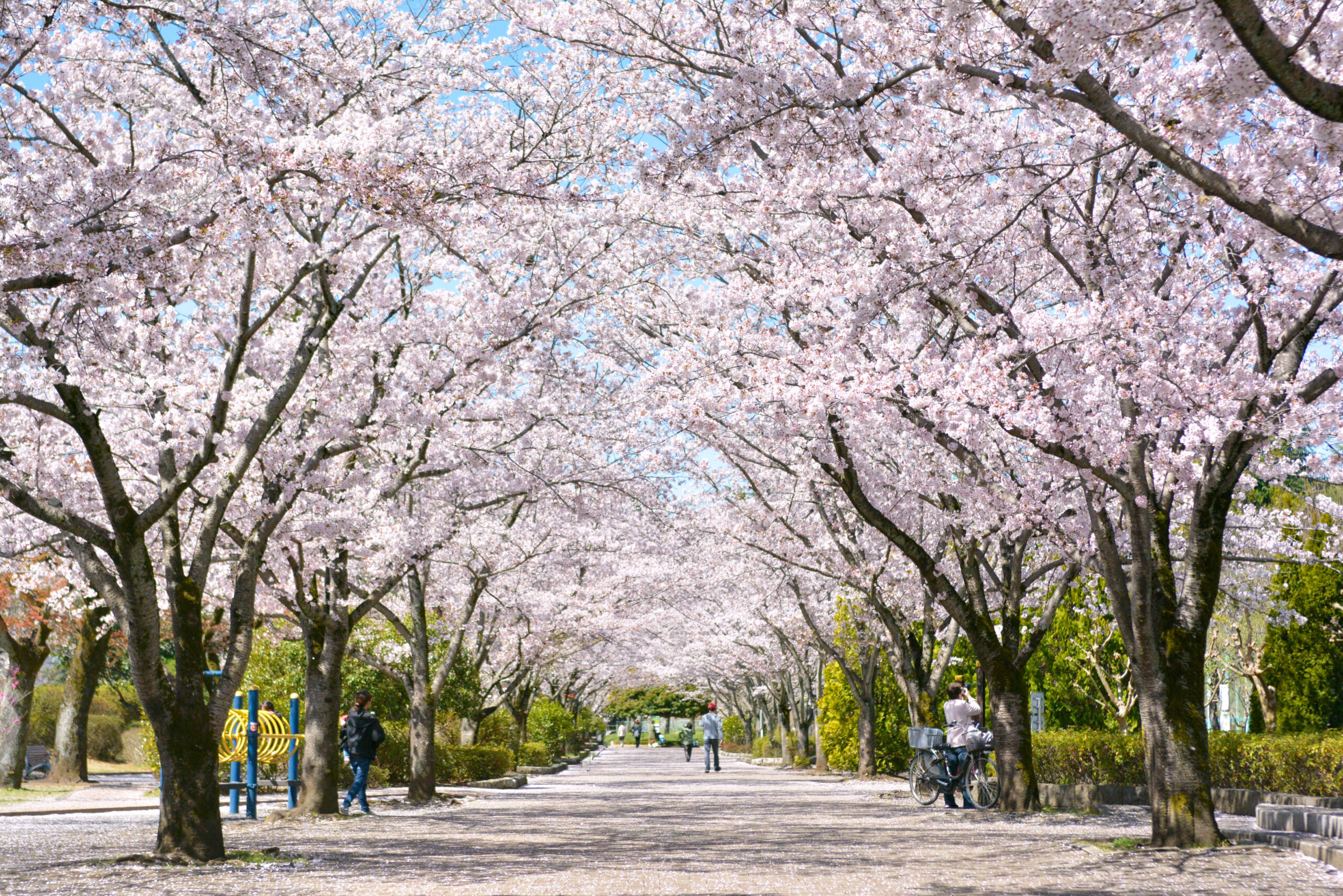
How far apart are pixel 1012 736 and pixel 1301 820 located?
13.6ft

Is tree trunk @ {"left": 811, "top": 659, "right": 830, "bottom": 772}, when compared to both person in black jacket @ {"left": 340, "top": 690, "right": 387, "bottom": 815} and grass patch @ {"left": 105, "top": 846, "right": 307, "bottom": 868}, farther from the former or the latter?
grass patch @ {"left": 105, "top": 846, "right": 307, "bottom": 868}

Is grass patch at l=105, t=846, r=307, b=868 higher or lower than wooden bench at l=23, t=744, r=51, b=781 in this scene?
higher

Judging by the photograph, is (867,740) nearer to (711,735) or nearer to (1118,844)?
(711,735)

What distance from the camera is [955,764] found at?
666 inches

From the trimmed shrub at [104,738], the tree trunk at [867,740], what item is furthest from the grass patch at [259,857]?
the trimmed shrub at [104,738]

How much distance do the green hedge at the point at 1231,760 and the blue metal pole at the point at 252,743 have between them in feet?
40.3

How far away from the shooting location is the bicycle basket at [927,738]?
670 inches

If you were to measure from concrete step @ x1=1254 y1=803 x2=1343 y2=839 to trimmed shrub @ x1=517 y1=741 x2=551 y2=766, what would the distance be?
2405cm

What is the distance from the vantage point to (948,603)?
14.8 m

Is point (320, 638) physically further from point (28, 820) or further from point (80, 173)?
point (80, 173)

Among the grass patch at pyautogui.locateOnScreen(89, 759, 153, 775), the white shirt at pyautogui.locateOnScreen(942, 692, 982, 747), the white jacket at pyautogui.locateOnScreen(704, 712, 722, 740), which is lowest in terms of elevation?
the grass patch at pyautogui.locateOnScreen(89, 759, 153, 775)

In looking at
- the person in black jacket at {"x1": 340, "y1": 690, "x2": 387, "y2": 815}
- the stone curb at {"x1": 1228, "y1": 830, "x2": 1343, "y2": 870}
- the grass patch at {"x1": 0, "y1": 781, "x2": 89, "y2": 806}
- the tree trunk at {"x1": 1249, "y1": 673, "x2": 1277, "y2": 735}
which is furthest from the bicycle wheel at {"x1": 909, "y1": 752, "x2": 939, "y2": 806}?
the grass patch at {"x1": 0, "y1": 781, "x2": 89, "y2": 806}

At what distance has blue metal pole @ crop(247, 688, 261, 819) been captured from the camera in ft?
49.4

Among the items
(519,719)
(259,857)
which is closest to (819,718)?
(519,719)
